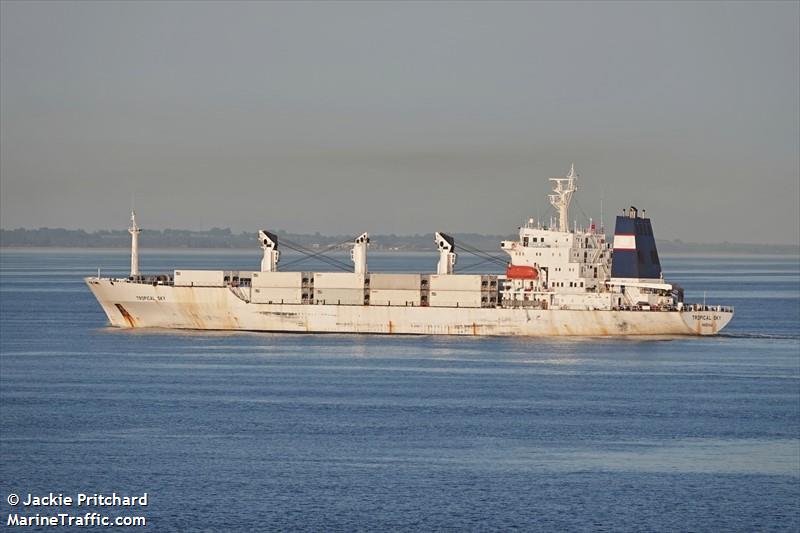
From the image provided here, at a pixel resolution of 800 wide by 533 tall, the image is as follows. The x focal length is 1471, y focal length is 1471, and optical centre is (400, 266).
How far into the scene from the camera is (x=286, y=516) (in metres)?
41.9

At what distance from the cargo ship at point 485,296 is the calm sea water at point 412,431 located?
2.38 m

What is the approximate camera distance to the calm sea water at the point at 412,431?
1706 inches

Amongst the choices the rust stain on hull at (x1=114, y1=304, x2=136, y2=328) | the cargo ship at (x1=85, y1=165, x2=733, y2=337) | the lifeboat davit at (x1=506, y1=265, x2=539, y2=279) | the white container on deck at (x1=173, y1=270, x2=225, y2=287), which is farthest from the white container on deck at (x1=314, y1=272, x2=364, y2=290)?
the rust stain on hull at (x1=114, y1=304, x2=136, y2=328)

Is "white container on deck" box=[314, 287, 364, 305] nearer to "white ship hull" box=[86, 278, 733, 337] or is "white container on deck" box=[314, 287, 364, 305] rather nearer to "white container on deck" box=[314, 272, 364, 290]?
"white container on deck" box=[314, 272, 364, 290]

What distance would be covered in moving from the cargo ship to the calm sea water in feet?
7.80

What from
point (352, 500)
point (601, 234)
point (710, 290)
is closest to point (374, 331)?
point (601, 234)

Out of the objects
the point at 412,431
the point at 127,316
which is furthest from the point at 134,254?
the point at 412,431

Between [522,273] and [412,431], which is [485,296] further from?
[412,431]

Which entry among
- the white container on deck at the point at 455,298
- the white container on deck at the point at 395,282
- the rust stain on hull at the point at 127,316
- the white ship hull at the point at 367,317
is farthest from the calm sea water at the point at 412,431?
the rust stain on hull at the point at 127,316

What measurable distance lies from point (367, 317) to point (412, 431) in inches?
1479

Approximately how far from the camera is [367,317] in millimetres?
92625

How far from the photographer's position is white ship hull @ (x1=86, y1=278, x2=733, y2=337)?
90188mm

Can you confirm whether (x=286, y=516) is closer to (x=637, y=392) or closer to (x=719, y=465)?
(x=719, y=465)

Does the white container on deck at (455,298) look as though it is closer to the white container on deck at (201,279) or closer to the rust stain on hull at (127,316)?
the white container on deck at (201,279)
